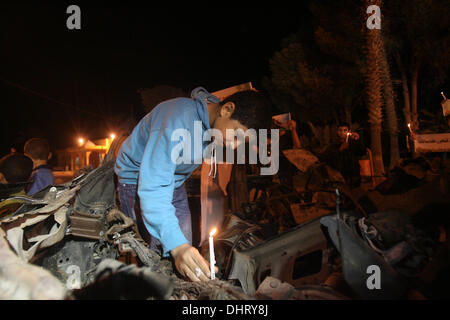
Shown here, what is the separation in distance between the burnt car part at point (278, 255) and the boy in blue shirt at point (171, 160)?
Result: 392mm

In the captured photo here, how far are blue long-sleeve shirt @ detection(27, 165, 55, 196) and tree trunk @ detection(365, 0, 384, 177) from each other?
9027 mm

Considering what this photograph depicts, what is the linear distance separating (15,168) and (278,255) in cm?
437

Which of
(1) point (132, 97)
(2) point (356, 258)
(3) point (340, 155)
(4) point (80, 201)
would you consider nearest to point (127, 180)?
(4) point (80, 201)

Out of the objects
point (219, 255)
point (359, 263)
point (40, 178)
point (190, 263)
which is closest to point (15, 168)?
point (40, 178)

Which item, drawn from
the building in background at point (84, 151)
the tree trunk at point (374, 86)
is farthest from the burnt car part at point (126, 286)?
the building in background at point (84, 151)

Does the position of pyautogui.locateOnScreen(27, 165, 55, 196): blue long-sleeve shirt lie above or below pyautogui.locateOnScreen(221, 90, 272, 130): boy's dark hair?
below

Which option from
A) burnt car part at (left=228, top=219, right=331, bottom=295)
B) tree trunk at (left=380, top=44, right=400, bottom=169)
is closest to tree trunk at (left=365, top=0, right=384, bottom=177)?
tree trunk at (left=380, top=44, right=400, bottom=169)

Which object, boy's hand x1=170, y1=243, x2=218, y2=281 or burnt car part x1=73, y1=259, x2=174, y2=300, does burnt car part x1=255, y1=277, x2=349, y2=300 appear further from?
burnt car part x1=73, y1=259, x2=174, y2=300

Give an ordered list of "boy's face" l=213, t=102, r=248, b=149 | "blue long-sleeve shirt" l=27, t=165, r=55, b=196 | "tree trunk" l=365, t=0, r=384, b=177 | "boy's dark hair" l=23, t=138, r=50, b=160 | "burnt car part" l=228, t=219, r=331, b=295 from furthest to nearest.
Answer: "tree trunk" l=365, t=0, r=384, b=177, "boy's dark hair" l=23, t=138, r=50, b=160, "blue long-sleeve shirt" l=27, t=165, r=55, b=196, "boy's face" l=213, t=102, r=248, b=149, "burnt car part" l=228, t=219, r=331, b=295

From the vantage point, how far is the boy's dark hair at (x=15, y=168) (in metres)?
4.13

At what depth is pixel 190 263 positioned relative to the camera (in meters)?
1.50

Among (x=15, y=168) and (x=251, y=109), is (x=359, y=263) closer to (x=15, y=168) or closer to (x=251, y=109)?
(x=251, y=109)

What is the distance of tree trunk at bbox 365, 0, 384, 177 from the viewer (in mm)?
8562

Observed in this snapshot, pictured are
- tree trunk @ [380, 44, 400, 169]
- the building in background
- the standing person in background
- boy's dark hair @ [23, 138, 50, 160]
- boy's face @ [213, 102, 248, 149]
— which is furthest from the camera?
the building in background
